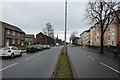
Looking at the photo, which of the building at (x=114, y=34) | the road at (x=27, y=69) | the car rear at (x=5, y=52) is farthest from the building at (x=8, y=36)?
the building at (x=114, y=34)

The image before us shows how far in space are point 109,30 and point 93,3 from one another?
27550 mm

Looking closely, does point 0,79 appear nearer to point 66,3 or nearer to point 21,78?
point 21,78

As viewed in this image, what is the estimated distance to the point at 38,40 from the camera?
101062 millimetres

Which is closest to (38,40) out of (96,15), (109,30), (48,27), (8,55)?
(48,27)

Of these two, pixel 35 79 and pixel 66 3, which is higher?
pixel 66 3

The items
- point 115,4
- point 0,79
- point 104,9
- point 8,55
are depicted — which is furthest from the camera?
point 104,9

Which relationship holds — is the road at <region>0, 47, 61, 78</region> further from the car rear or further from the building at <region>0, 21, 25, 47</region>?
the building at <region>0, 21, 25, 47</region>

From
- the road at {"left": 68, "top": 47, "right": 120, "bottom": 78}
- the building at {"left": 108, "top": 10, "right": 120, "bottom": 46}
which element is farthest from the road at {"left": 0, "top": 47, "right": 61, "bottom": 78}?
the building at {"left": 108, "top": 10, "right": 120, "bottom": 46}

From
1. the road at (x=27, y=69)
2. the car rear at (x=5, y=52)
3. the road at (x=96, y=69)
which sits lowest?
the road at (x=96, y=69)

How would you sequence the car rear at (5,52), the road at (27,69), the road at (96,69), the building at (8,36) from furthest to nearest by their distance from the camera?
the building at (8,36)
the car rear at (5,52)
the road at (96,69)
the road at (27,69)

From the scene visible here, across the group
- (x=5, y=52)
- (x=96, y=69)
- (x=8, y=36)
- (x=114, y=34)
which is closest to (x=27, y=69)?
(x=96, y=69)

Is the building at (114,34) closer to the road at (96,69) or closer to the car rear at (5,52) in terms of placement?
the road at (96,69)

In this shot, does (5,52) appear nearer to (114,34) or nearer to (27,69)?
(27,69)

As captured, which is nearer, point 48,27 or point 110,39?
point 110,39
